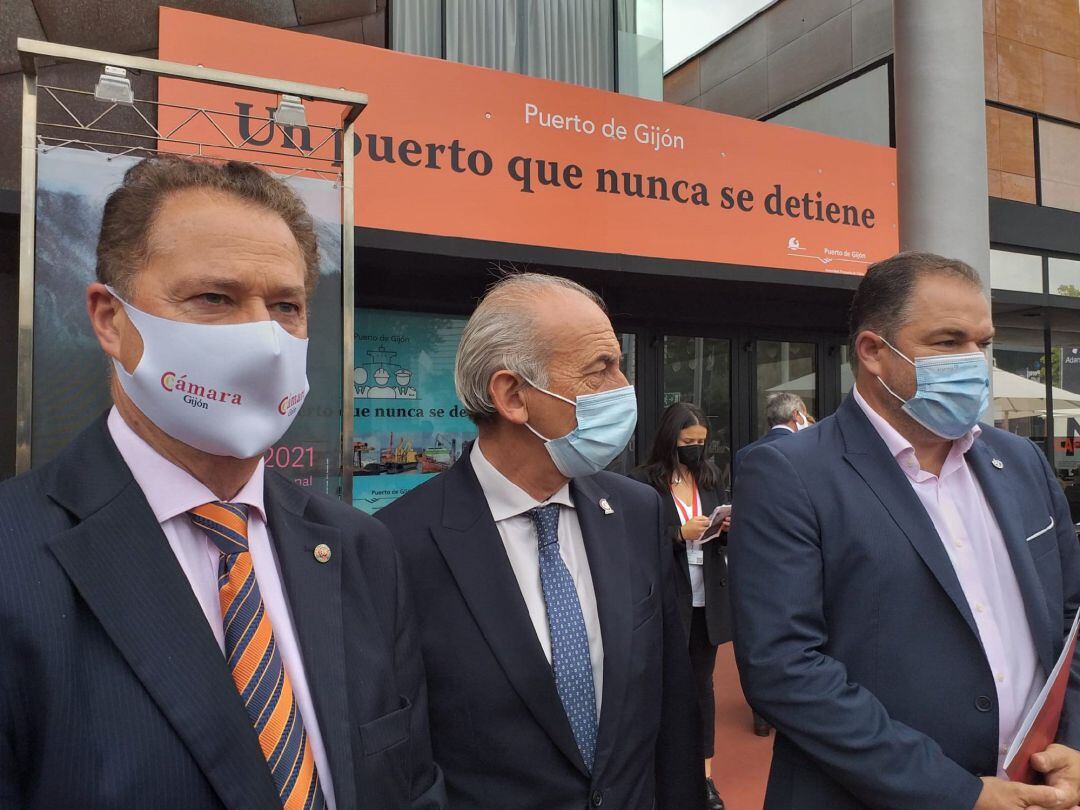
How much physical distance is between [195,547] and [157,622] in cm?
16

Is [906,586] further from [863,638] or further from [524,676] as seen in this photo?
[524,676]

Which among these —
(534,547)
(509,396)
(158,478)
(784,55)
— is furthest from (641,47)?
(158,478)

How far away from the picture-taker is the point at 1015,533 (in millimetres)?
1796

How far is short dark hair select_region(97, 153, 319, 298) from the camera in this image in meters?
1.15

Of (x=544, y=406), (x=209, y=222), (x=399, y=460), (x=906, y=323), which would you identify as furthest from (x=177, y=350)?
(x=399, y=460)

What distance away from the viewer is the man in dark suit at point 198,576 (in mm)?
908

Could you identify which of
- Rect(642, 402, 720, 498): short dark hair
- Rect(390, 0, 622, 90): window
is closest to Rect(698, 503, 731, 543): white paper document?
Rect(642, 402, 720, 498): short dark hair

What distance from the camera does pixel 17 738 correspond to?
0.89 meters

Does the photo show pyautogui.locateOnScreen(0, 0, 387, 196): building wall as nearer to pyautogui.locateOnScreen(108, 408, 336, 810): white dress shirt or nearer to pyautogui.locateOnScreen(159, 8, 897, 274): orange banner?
pyautogui.locateOnScreen(159, 8, 897, 274): orange banner

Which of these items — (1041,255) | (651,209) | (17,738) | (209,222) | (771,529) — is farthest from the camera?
(1041,255)

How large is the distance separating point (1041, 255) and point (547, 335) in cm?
881

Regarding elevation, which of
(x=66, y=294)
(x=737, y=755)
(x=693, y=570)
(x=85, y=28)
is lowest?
(x=737, y=755)

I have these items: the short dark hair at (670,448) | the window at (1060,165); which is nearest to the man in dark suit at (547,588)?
the short dark hair at (670,448)

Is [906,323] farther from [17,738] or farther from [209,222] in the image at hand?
[17,738]
